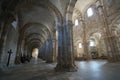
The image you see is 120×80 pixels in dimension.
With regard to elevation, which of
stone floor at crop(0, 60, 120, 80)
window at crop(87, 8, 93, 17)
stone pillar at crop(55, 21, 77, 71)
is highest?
window at crop(87, 8, 93, 17)

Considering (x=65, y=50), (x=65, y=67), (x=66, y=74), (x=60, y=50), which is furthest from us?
(x=60, y=50)

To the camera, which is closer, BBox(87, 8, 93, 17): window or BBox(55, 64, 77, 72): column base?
BBox(55, 64, 77, 72): column base

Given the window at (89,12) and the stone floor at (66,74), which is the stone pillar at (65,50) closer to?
the stone floor at (66,74)

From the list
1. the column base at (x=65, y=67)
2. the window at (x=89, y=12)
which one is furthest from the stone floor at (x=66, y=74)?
the window at (x=89, y=12)

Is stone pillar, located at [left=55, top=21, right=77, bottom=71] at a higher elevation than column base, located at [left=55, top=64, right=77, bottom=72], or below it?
higher

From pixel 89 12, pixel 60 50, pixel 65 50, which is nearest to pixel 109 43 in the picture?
pixel 65 50

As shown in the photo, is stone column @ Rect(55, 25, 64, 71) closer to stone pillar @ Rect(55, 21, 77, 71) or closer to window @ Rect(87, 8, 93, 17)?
stone pillar @ Rect(55, 21, 77, 71)

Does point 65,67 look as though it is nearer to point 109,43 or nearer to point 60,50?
point 60,50

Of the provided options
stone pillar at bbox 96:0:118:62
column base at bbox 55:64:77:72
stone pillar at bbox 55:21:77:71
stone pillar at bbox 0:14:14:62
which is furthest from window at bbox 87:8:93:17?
stone pillar at bbox 0:14:14:62

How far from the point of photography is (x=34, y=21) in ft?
42.1

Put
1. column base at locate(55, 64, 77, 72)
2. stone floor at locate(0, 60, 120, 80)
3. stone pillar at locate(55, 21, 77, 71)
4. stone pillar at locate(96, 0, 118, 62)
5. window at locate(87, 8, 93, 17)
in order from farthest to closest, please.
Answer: window at locate(87, 8, 93, 17)
stone pillar at locate(96, 0, 118, 62)
stone pillar at locate(55, 21, 77, 71)
column base at locate(55, 64, 77, 72)
stone floor at locate(0, 60, 120, 80)

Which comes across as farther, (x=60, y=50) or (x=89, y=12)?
(x=89, y=12)

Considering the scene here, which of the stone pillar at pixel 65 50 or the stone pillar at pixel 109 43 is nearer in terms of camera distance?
the stone pillar at pixel 65 50

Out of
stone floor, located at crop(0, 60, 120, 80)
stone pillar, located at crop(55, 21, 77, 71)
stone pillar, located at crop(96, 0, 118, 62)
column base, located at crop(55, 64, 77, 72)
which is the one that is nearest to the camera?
stone floor, located at crop(0, 60, 120, 80)
